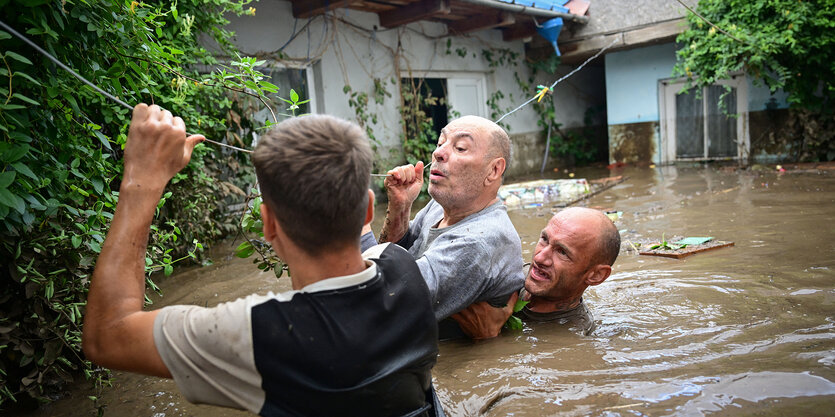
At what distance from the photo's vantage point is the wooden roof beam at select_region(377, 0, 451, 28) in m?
8.63

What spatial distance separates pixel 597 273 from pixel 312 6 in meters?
6.15

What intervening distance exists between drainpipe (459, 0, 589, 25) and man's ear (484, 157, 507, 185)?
6.39 meters

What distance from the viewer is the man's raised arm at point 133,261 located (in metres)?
1.37

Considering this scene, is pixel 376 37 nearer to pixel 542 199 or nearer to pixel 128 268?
pixel 542 199

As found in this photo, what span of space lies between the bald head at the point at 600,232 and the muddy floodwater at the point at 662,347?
434mm

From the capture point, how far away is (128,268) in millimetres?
1426

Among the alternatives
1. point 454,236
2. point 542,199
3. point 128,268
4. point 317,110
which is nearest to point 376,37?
point 317,110

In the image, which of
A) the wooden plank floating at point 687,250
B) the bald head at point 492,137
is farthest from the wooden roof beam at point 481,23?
the bald head at point 492,137

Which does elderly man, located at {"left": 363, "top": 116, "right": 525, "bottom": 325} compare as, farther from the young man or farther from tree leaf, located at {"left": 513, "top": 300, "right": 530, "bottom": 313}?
the young man

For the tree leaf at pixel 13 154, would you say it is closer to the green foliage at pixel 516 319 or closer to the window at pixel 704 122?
the green foliage at pixel 516 319

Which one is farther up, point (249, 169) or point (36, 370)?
point (249, 169)

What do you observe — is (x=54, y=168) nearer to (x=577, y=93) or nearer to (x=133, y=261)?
(x=133, y=261)

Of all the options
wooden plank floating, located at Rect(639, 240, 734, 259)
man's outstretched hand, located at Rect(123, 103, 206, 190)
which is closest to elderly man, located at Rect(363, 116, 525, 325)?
man's outstretched hand, located at Rect(123, 103, 206, 190)

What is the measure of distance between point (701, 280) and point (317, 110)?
5996 millimetres
